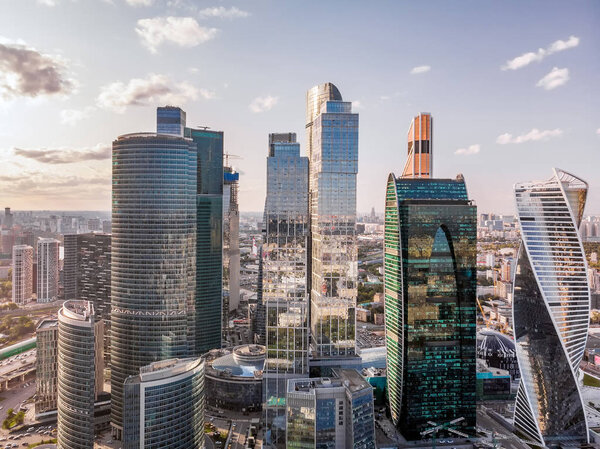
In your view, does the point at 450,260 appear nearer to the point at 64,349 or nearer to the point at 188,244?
the point at 188,244

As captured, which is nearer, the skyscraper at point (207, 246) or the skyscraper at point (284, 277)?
the skyscraper at point (284, 277)

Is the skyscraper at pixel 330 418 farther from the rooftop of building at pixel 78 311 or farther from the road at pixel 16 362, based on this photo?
the road at pixel 16 362

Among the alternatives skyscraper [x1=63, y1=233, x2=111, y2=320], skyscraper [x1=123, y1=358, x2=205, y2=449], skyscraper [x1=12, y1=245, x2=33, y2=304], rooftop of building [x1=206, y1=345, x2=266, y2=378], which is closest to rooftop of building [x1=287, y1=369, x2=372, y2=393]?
skyscraper [x1=123, y1=358, x2=205, y2=449]

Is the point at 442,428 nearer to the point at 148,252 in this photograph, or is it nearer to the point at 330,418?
the point at 330,418

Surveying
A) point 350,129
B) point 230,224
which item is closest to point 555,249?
point 350,129

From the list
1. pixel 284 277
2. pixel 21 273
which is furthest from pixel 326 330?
pixel 21 273

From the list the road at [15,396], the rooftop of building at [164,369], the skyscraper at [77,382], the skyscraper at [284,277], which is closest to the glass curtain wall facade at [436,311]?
the skyscraper at [284,277]

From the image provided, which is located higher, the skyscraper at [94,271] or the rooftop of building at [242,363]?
the skyscraper at [94,271]
